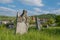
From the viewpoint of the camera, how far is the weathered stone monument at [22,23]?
11625mm

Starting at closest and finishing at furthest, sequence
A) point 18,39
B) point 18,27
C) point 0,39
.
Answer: point 0,39 → point 18,39 → point 18,27

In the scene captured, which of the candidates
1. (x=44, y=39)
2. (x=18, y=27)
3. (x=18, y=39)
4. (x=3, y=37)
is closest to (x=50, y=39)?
(x=44, y=39)

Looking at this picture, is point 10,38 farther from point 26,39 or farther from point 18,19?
point 18,19

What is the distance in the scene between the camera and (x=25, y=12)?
478 inches

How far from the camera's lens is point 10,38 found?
744cm

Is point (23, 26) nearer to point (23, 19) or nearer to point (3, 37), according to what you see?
point (23, 19)

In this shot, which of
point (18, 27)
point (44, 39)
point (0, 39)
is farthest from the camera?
point (18, 27)

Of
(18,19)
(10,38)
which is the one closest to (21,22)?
(18,19)

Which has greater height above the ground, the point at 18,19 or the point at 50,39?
the point at 18,19

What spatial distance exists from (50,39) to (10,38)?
2106mm

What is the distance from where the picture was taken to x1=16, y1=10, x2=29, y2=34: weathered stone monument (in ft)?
38.1

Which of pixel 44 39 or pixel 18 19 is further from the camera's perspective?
pixel 18 19

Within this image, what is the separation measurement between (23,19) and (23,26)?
0.48 m

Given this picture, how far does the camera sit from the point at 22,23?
11844 mm
